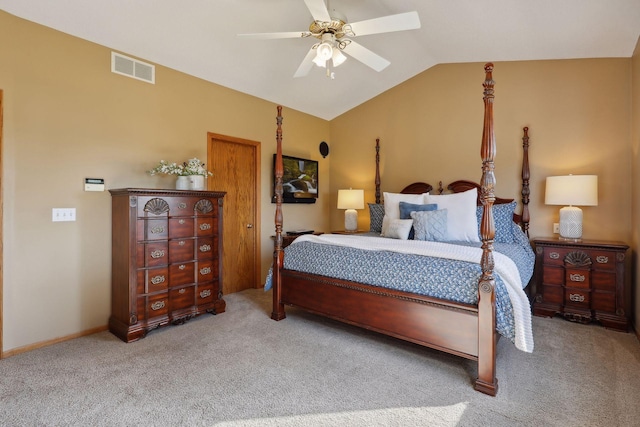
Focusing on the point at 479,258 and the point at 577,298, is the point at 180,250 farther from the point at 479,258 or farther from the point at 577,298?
the point at 577,298

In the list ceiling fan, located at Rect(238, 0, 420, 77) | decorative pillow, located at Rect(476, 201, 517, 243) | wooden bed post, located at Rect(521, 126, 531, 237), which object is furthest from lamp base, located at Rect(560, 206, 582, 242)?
ceiling fan, located at Rect(238, 0, 420, 77)

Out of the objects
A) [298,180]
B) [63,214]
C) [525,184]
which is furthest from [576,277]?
[63,214]

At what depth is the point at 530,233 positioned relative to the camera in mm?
3844

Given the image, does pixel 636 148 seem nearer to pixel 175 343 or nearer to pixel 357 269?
pixel 357 269

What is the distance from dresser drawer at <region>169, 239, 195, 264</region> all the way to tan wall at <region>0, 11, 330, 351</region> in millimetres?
611

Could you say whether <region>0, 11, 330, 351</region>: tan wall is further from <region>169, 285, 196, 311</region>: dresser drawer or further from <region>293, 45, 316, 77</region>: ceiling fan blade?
<region>293, 45, 316, 77</region>: ceiling fan blade

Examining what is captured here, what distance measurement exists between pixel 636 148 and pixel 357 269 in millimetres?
3072

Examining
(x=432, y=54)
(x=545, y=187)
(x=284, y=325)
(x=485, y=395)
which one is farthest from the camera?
(x=432, y=54)

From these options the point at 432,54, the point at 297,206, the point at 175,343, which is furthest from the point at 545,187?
the point at 175,343

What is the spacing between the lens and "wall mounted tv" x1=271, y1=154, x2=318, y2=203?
4.84m

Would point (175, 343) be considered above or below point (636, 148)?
below

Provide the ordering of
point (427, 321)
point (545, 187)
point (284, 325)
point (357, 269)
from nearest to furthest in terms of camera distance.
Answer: point (427, 321)
point (357, 269)
point (284, 325)
point (545, 187)

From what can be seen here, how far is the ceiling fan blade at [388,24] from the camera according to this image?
2.27 metres

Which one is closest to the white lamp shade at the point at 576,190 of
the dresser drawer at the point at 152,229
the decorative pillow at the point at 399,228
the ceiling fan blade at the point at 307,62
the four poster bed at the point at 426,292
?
the four poster bed at the point at 426,292
